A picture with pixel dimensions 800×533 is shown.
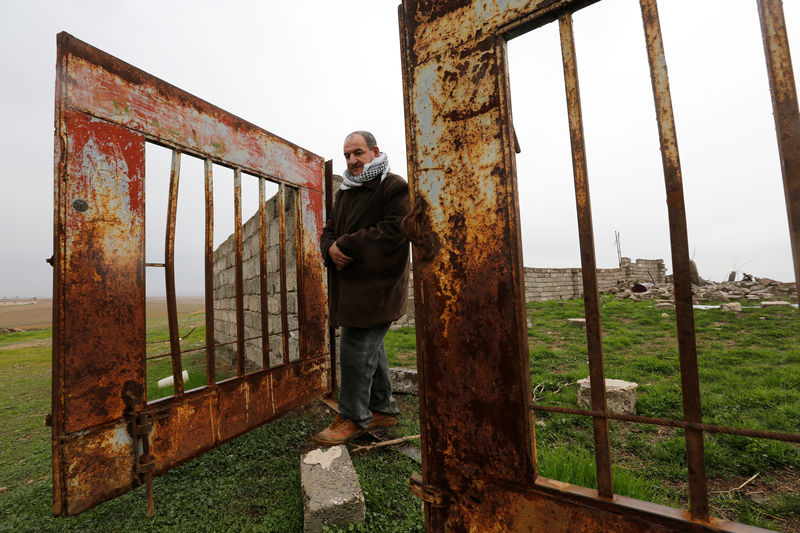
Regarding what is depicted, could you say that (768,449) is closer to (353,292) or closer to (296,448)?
(353,292)

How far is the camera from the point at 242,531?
55.5 inches

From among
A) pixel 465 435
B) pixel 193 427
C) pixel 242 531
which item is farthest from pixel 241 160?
pixel 465 435

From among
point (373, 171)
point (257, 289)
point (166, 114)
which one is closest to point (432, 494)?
point (373, 171)

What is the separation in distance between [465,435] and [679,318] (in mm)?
558

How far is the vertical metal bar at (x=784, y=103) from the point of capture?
0.62m

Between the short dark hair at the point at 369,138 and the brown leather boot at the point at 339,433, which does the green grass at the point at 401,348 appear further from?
the short dark hair at the point at 369,138

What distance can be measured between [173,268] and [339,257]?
2.97 ft

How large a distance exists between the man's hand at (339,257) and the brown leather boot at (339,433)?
968 mm

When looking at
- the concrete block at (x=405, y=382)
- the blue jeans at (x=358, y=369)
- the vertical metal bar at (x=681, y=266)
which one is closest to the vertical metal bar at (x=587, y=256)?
the vertical metal bar at (x=681, y=266)

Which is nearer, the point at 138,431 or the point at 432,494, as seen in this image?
the point at 432,494

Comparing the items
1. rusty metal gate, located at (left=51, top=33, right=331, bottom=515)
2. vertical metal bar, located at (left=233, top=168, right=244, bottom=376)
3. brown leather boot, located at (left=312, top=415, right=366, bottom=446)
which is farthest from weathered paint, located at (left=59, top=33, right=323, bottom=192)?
brown leather boot, located at (left=312, top=415, right=366, bottom=446)

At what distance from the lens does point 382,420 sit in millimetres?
2406

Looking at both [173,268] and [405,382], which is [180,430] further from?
[405,382]

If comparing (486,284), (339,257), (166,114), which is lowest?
(486,284)
